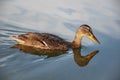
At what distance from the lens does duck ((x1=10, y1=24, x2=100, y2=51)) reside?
A: 11.1m

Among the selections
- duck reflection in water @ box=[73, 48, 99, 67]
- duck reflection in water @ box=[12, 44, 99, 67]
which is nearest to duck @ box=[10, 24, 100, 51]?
duck reflection in water @ box=[12, 44, 99, 67]

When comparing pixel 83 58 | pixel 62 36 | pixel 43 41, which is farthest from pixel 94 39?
pixel 43 41

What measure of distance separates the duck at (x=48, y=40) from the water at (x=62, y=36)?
182mm

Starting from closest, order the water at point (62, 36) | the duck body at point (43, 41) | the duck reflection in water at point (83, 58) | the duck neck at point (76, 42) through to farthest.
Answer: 1. the water at point (62, 36)
2. the duck reflection in water at point (83, 58)
3. the duck body at point (43, 41)
4. the duck neck at point (76, 42)

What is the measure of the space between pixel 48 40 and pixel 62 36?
80cm

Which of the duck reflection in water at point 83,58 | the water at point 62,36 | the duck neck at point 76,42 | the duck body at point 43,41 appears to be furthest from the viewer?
the duck neck at point 76,42

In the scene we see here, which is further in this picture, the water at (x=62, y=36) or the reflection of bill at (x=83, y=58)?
the reflection of bill at (x=83, y=58)

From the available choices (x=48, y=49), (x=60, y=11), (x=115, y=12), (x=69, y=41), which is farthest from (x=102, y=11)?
(x=48, y=49)

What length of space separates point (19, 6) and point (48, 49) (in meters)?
2.60

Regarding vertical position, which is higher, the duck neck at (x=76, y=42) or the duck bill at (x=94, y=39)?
the duck bill at (x=94, y=39)

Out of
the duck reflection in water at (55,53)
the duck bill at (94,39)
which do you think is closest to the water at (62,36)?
the duck reflection in water at (55,53)

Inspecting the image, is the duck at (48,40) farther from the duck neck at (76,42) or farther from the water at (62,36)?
the water at (62,36)

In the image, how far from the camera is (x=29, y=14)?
1292 centimetres

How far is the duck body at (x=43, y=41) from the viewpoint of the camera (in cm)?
1113
